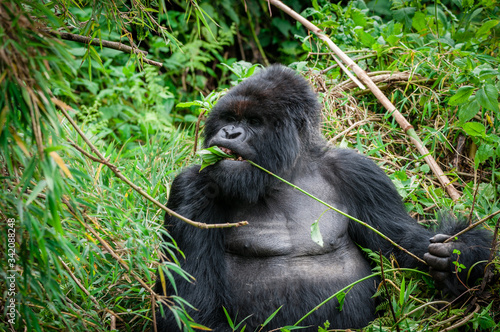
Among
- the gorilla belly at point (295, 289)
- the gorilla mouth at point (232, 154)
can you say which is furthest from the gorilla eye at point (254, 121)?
the gorilla belly at point (295, 289)

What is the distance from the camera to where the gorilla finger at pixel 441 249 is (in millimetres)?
2889

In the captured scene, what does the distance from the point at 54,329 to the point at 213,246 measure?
3.15 feet

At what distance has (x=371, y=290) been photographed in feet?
10.3

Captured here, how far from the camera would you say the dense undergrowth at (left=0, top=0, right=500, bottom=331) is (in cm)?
190

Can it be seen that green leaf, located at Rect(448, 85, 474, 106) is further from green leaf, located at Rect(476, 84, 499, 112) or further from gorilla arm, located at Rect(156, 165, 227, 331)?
gorilla arm, located at Rect(156, 165, 227, 331)

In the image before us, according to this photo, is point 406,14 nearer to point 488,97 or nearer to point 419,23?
point 419,23

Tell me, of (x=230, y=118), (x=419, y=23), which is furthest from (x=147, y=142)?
(x=419, y=23)

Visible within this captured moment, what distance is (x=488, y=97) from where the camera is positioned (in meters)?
3.39

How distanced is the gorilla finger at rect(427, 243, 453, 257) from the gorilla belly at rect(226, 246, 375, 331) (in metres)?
0.45

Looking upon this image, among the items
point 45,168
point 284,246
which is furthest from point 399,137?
point 45,168

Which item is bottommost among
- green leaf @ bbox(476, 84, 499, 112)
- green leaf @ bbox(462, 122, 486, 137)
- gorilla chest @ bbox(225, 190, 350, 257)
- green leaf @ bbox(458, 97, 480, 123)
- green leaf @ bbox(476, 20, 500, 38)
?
gorilla chest @ bbox(225, 190, 350, 257)

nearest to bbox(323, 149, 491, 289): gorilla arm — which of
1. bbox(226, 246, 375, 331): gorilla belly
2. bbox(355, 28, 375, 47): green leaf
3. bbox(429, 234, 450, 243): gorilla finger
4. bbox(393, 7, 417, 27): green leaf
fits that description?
bbox(429, 234, 450, 243): gorilla finger

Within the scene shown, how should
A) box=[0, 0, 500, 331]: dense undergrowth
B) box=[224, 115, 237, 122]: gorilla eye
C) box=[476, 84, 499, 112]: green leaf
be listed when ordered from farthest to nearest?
1. box=[476, 84, 499, 112]: green leaf
2. box=[224, 115, 237, 122]: gorilla eye
3. box=[0, 0, 500, 331]: dense undergrowth

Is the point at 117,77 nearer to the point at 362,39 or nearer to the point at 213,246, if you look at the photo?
the point at 362,39
